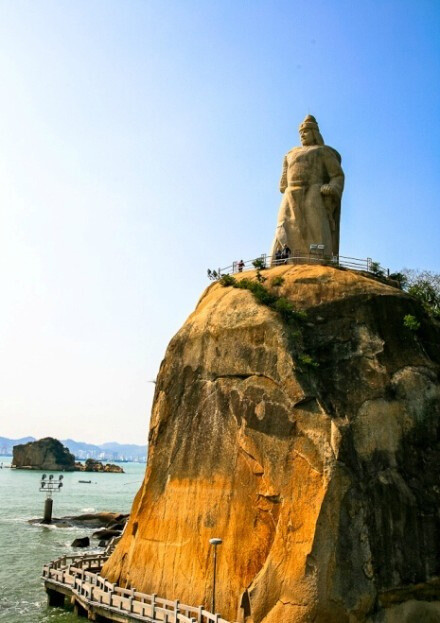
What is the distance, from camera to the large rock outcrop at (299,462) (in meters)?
22.0

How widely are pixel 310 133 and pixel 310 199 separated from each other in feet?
14.3

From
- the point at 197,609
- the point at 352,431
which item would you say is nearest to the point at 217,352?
the point at 352,431

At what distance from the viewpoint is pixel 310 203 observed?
33.8 meters

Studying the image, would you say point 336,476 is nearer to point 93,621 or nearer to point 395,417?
point 395,417

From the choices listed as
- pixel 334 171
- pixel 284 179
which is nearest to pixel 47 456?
pixel 284 179

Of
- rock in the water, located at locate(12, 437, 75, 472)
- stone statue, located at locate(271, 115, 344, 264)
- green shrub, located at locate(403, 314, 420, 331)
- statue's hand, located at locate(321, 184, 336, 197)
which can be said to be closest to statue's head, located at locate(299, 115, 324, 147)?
stone statue, located at locate(271, 115, 344, 264)

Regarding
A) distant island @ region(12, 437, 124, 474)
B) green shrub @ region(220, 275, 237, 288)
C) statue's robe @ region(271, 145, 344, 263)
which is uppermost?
statue's robe @ region(271, 145, 344, 263)

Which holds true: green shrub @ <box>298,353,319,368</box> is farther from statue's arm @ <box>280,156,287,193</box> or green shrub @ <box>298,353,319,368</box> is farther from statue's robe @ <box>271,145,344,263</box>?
statue's arm @ <box>280,156,287,193</box>

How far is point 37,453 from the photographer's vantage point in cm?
17912

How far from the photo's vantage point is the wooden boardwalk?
76.6 ft

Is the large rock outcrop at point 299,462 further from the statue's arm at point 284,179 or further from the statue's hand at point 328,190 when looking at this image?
the statue's arm at point 284,179

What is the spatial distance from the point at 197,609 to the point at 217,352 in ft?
33.1

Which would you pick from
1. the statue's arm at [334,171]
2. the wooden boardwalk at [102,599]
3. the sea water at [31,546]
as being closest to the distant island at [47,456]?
the sea water at [31,546]

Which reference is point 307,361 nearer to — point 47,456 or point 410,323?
point 410,323
